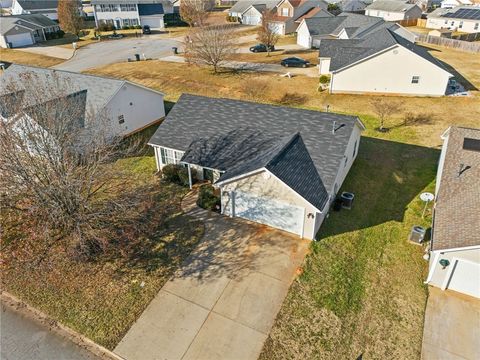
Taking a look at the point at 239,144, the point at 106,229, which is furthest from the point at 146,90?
the point at 106,229

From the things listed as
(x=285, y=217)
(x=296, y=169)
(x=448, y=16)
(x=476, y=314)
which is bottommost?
(x=476, y=314)

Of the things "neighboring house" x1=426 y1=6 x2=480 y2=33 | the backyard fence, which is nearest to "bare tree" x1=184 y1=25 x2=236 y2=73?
the backyard fence

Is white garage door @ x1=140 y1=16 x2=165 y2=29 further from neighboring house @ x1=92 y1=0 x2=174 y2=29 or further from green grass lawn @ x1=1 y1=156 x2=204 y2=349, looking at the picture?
green grass lawn @ x1=1 y1=156 x2=204 y2=349

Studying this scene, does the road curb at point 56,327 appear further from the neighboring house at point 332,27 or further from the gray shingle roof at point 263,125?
the neighboring house at point 332,27

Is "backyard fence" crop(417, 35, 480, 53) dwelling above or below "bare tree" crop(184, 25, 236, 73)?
below

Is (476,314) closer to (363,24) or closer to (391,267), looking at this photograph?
(391,267)
